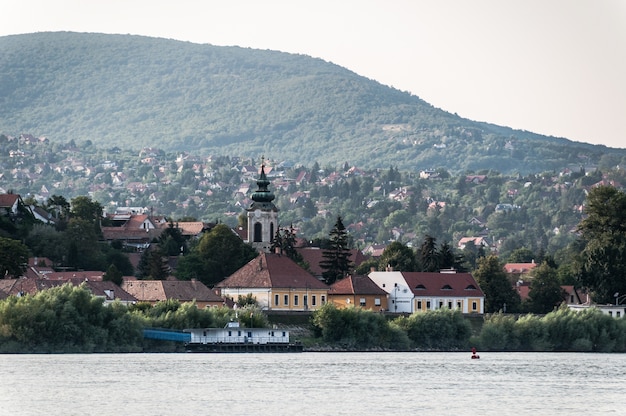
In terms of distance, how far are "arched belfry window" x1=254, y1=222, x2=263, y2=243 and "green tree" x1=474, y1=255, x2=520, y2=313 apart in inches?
1245

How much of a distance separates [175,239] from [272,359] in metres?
66.4

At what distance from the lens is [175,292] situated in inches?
4508

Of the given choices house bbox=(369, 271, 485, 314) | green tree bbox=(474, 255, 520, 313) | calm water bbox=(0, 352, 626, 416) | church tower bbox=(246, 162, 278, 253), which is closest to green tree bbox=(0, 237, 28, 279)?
calm water bbox=(0, 352, 626, 416)

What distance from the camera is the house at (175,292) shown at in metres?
114

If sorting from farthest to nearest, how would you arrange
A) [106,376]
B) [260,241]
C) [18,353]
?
[260,241]
[18,353]
[106,376]

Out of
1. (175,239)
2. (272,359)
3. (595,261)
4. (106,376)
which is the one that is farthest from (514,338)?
(175,239)

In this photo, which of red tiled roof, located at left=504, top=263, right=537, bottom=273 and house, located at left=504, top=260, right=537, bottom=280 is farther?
red tiled roof, located at left=504, top=263, right=537, bottom=273

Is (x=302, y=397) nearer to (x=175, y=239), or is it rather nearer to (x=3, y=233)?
(x=3, y=233)

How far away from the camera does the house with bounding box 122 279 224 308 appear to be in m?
114

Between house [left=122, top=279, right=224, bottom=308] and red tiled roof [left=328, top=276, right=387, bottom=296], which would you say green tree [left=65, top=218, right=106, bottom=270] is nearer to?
house [left=122, top=279, right=224, bottom=308]

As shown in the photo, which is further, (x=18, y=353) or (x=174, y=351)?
(x=174, y=351)

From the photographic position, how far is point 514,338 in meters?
113

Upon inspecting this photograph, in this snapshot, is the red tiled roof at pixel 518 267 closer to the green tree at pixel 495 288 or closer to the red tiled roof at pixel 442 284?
the green tree at pixel 495 288

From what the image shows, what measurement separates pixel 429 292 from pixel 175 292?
1991 cm
